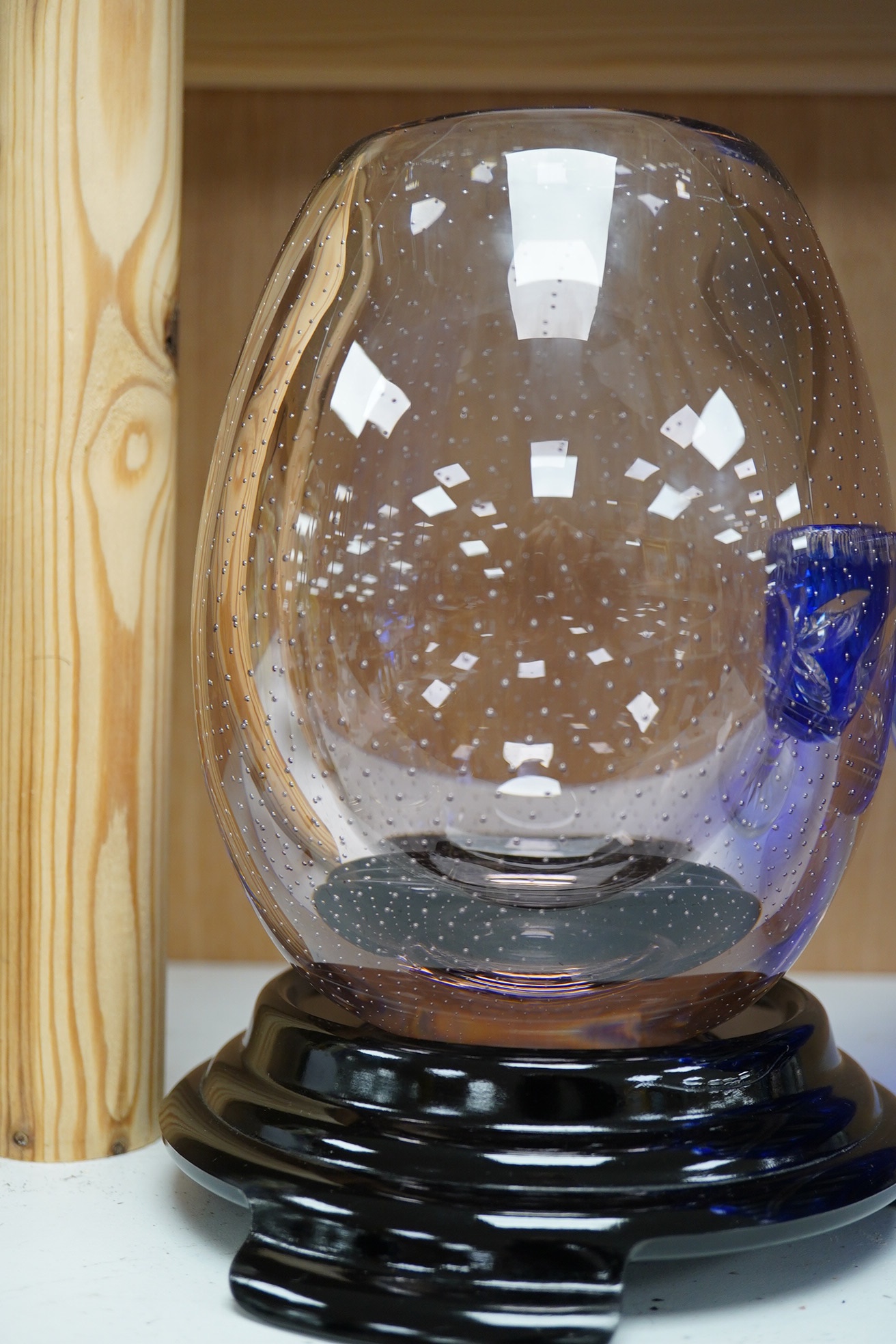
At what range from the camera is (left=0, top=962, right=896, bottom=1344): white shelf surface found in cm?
50

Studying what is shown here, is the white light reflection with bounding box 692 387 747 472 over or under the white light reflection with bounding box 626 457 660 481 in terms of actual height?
over

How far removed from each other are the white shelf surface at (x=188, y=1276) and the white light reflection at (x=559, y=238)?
386mm

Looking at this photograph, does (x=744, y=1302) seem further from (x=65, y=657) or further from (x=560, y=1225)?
(x=65, y=657)

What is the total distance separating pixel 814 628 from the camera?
575mm

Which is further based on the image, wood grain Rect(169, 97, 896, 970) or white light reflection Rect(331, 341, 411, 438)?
wood grain Rect(169, 97, 896, 970)

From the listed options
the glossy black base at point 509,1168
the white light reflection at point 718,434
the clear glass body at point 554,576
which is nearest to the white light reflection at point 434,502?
the clear glass body at point 554,576

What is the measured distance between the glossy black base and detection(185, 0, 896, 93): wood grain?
647mm

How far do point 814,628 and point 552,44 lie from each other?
20.6 inches

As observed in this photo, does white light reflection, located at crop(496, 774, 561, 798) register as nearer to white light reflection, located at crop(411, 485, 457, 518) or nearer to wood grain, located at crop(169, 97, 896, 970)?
white light reflection, located at crop(411, 485, 457, 518)

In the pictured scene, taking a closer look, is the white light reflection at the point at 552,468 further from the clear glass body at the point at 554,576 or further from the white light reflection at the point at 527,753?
the white light reflection at the point at 527,753

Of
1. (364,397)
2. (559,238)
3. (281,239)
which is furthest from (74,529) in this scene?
(281,239)

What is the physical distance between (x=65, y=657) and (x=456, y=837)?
8.2 inches

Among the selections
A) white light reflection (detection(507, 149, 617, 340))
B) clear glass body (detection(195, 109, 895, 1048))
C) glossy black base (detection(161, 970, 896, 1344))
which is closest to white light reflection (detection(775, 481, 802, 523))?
clear glass body (detection(195, 109, 895, 1048))

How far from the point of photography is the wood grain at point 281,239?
0.98 meters
